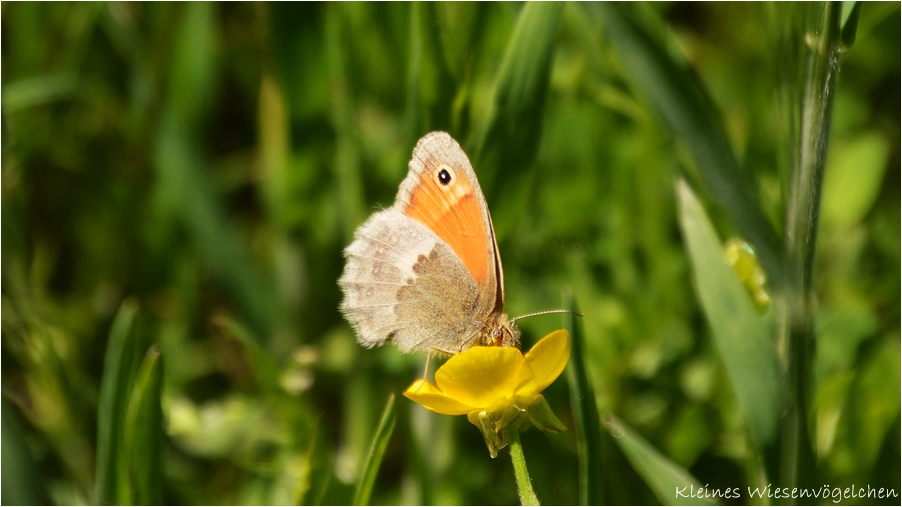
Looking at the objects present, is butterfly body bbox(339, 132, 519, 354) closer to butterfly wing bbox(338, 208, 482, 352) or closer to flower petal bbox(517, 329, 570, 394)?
butterfly wing bbox(338, 208, 482, 352)

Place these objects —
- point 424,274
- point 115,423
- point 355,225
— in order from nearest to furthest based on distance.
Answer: point 115,423 → point 424,274 → point 355,225

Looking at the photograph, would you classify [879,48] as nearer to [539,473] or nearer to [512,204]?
[512,204]

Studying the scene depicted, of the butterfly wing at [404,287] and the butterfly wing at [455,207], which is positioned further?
the butterfly wing at [404,287]

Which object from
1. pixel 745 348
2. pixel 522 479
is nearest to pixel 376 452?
pixel 522 479

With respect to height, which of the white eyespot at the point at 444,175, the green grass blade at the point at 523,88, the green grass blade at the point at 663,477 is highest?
the green grass blade at the point at 523,88

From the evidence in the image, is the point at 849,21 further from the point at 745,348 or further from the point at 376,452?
the point at 376,452

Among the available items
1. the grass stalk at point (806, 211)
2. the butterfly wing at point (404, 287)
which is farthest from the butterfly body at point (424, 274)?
the grass stalk at point (806, 211)

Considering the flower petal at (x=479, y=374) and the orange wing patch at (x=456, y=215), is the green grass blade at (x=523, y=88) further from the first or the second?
the flower petal at (x=479, y=374)
